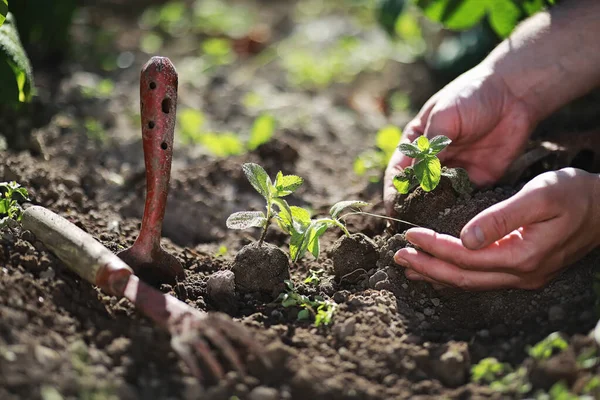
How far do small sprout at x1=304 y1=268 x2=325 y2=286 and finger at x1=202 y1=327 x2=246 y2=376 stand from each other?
54 cm

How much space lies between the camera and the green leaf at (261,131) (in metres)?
3.69

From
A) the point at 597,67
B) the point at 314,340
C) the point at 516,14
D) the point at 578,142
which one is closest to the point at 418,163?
the point at 314,340

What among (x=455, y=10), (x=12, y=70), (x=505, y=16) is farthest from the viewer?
(x=455, y=10)

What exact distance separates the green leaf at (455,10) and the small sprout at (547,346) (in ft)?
6.90

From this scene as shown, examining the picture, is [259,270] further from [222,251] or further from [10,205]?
[10,205]

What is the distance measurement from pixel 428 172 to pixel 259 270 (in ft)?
2.05

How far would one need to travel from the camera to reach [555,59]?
293 cm

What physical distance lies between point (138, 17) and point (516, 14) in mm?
3212

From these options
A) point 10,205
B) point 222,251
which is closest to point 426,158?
point 222,251

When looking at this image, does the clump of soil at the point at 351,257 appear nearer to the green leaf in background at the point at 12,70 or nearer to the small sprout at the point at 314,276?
the small sprout at the point at 314,276

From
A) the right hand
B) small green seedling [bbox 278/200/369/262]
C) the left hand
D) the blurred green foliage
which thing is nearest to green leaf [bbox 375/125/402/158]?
the blurred green foliage

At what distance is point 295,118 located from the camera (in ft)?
13.5

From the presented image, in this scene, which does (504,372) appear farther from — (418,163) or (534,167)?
(534,167)

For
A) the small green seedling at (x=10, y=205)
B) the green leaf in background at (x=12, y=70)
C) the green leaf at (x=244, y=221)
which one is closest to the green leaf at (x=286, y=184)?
the green leaf at (x=244, y=221)
